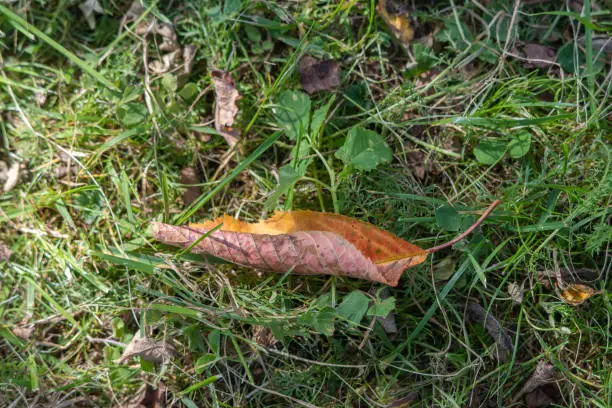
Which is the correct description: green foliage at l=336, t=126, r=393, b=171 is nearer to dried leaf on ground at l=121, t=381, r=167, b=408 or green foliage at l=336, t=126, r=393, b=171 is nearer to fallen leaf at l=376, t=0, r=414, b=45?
fallen leaf at l=376, t=0, r=414, b=45

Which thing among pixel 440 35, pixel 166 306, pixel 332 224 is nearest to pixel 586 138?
pixel 440 35

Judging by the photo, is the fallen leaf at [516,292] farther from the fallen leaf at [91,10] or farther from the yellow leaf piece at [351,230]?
the fallen leaf at [91,10]

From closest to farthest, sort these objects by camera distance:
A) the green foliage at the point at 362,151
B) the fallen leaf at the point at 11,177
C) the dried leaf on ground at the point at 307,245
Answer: the dried leaf on ground at the point at 307,245, the green foliage at the point at 362,151, the fallen leaf at the point at 11,177

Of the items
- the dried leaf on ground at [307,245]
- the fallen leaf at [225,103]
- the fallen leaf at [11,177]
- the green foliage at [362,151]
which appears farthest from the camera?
the fallen leaf at [11,177]

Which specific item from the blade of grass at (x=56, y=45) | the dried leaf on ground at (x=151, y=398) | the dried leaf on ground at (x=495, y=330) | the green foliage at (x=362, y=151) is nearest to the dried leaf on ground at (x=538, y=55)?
the green foliage at (x=362, y=151)

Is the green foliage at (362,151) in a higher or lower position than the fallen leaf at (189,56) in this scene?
lower

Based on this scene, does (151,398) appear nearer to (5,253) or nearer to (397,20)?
(5,253)

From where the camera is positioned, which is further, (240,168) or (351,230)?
(240,168)

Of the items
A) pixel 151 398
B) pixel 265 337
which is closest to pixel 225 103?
pixel 265 337
